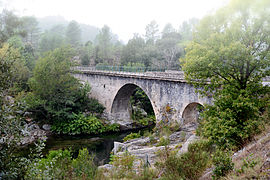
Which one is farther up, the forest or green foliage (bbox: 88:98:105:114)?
the forest

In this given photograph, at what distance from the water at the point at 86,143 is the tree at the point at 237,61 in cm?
1150

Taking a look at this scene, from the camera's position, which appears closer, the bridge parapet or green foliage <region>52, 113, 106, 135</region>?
the bridge parapet

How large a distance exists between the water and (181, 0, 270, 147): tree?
1150cm

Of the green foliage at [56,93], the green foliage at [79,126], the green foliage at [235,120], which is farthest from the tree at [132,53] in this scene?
the green foliage at [235,120]

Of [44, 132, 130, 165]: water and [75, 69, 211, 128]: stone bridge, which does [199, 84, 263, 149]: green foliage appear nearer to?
[75, 69, 211, 128]: stone bridge

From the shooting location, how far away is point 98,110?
2911 cm

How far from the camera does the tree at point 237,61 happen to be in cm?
782

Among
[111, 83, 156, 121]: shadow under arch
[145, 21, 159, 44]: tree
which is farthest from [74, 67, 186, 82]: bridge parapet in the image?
[145, 21, 159, 44]: tree

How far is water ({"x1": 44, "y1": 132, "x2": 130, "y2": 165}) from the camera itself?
726 inches

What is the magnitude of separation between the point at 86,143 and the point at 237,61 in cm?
1680

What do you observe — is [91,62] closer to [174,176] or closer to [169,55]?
[169,55]

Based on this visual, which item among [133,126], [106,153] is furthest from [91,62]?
[106,153]

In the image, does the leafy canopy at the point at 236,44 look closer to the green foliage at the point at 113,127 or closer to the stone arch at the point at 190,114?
the stone arch at the point at 190,114

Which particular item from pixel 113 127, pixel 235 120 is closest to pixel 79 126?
pixel 113 127
